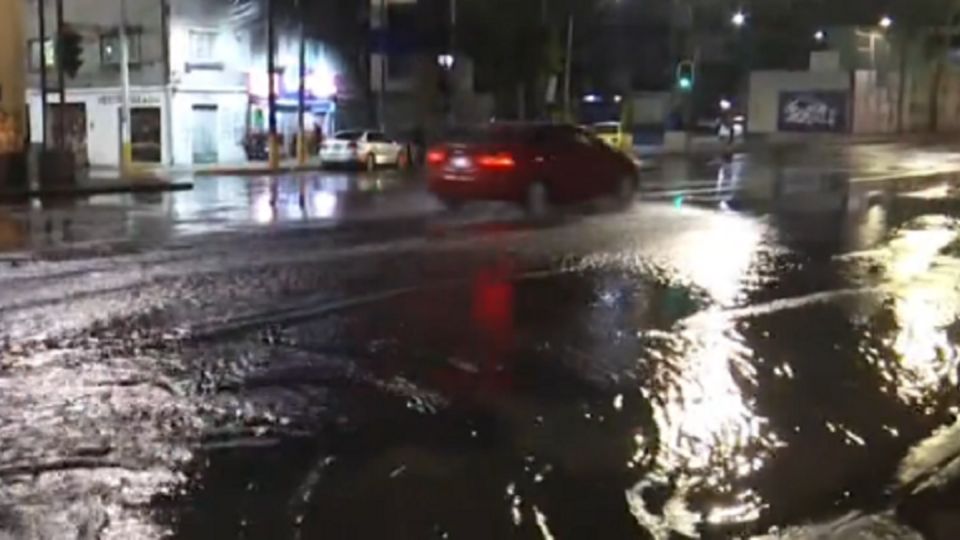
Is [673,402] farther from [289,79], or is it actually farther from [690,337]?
[289,79]

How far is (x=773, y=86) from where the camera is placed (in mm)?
81188

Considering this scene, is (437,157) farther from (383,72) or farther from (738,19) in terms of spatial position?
(738,19)

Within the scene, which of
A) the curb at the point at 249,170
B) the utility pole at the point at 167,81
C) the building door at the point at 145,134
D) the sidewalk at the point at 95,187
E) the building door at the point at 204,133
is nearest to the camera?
the sidewalk at the point at 95,187

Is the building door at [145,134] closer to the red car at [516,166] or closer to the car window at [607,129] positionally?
the car window at [607,129]

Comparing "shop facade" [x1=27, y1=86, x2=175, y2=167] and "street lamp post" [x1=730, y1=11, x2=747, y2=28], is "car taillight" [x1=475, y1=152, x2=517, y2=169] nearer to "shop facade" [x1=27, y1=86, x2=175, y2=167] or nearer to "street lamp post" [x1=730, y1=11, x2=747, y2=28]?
"shop facade" [x1=27, y1=86, x2=175, y2=167]

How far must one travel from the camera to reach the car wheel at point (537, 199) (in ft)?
73.2

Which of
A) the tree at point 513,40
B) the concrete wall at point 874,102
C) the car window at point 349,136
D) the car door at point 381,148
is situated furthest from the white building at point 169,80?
the concrete wall at point 874,102

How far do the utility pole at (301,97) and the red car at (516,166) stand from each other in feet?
84.1

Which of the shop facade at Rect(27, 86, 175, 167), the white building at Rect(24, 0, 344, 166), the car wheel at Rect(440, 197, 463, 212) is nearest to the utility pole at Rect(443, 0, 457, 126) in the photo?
Answer: the white building at Rect(24, 0, 344, 166)

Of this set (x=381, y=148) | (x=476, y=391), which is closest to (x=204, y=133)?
(x=381, y=148)

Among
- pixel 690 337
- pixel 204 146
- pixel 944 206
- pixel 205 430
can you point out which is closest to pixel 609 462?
pixel 205 430

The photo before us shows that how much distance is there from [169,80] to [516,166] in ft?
93.7

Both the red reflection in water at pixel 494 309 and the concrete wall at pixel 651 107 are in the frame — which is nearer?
the red reflection in water at pixel 494 309

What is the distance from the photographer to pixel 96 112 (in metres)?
51.0
